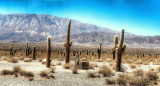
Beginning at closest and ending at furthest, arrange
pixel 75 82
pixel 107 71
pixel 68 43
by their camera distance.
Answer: pixel 75 82 < pixel 107 71 < pixel 68 43

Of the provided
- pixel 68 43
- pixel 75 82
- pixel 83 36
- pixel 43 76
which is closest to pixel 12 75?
pixel 43 76

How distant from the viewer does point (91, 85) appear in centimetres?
1385

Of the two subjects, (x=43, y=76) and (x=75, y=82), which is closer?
(x=75, y=82)

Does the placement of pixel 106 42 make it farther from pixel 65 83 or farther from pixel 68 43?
pixel 65 83

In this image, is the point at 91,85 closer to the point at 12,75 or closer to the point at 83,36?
the point at 12,75

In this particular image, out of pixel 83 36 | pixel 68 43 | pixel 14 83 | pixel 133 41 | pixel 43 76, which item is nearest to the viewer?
pixel 14 83

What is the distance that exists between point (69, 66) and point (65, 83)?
26.3 ft

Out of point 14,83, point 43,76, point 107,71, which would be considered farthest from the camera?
point 107,71

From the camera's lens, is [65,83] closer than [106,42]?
Yes

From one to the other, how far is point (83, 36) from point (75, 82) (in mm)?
179586

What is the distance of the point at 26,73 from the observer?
16.6 metres

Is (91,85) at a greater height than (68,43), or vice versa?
(68,43)

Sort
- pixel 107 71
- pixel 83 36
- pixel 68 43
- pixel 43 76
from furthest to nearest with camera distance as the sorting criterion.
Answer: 1. pixel 83 36
2. pixel 68 43
3. pixel 107 71
4. pixel 43 76

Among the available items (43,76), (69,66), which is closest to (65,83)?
(43,76)
